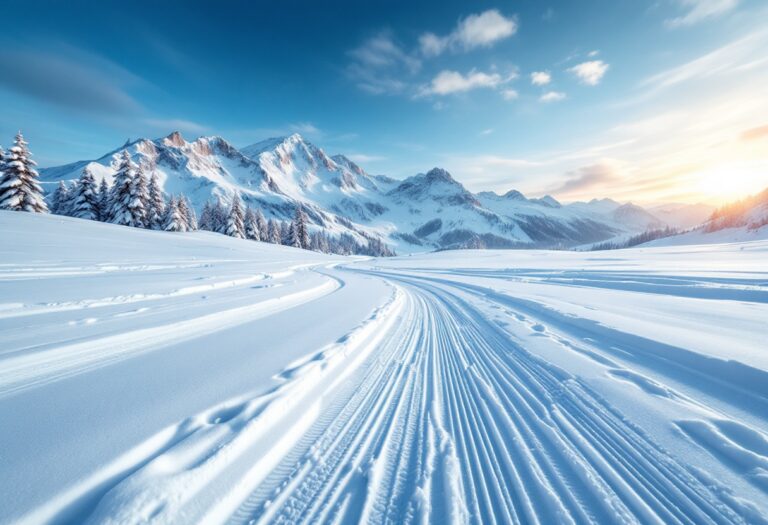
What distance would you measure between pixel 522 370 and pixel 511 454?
168 cm

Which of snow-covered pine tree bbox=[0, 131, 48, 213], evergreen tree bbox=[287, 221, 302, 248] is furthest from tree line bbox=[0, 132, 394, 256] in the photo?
evergreen tree bbox=[287, 221, 302, 248]

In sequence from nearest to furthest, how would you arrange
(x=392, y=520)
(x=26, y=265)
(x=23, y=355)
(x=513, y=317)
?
(x=392, y=520)
(x=23, y=355)
(x=513, y=317)
(x=26, y=265)

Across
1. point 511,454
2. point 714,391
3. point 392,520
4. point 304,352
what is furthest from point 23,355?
point 714,391

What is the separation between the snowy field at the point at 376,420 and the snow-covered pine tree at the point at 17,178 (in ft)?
112

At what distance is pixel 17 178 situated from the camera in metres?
26.7

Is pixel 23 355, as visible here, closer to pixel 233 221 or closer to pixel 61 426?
pixel 61 426

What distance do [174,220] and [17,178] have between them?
1432cm

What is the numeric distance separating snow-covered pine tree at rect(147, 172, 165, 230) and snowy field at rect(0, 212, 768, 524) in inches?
1636

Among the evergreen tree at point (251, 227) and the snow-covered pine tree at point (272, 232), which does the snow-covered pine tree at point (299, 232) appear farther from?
the evergreen tree at point (251, 227)

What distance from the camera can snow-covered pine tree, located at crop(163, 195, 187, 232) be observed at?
40.0 metres

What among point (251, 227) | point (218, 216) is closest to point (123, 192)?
point (251, 227)

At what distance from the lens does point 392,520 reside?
5.62ft

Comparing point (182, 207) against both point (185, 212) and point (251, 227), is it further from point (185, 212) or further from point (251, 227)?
point (251, 227)

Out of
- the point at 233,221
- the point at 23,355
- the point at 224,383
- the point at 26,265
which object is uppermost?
the point at 233,221
